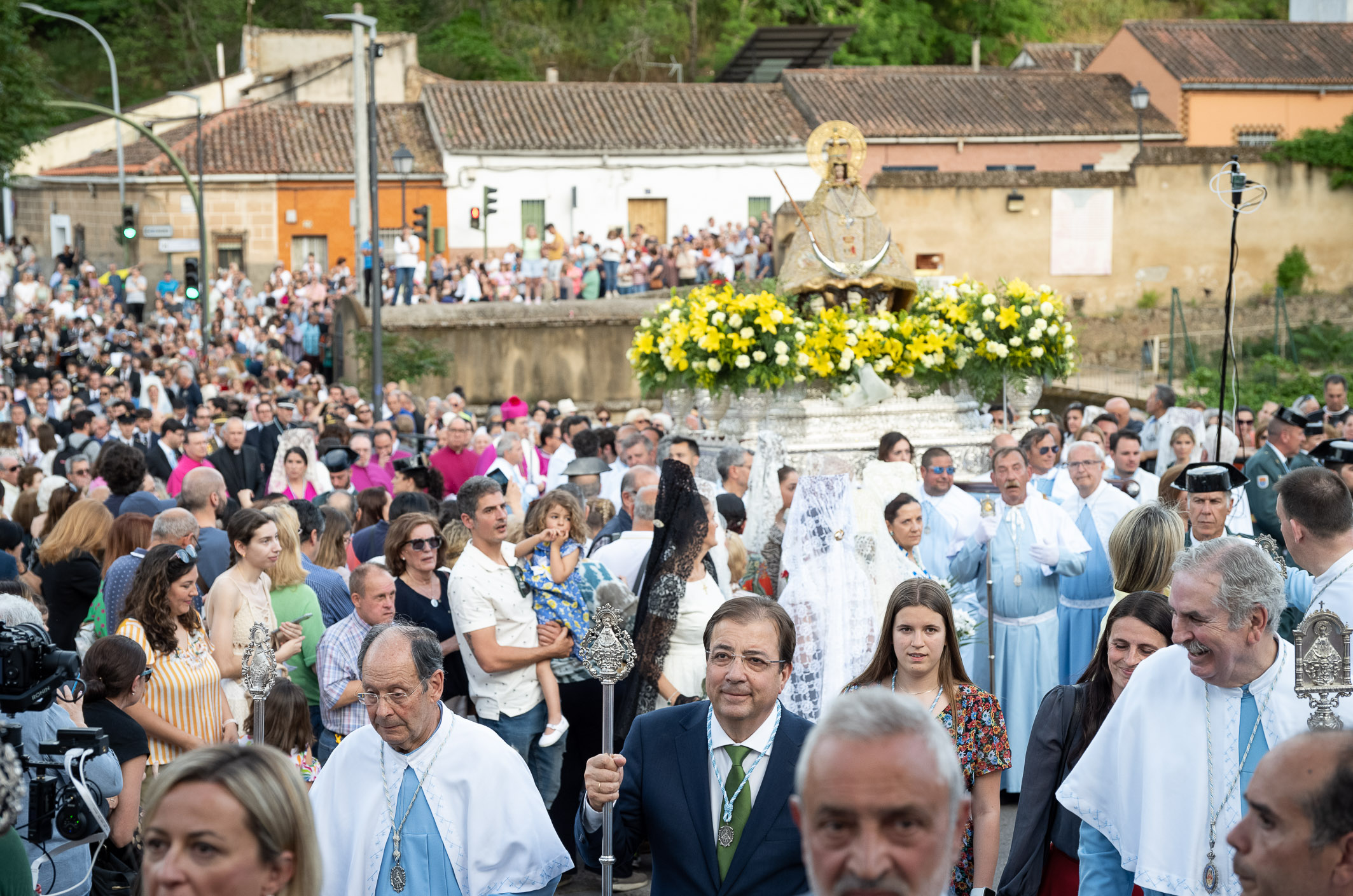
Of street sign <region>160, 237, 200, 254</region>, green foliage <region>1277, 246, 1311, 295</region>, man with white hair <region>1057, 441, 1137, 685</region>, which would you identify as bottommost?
man with white hair <region>1057, 441, 1137, 685</region>

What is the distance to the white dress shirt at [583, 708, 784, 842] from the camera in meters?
4.00

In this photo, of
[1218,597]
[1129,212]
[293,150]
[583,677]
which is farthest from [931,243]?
[1218,597]

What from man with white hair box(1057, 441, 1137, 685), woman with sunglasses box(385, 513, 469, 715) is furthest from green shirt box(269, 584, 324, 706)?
man with white hair box(1057, 441, 1137, 685)

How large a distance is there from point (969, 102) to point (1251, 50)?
7.32 meters

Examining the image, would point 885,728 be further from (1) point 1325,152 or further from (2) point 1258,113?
(2) point 1258,113

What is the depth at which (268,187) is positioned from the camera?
128 feet

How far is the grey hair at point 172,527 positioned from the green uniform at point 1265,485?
664 cm

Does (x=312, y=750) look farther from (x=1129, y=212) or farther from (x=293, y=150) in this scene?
(x=293, y=150)

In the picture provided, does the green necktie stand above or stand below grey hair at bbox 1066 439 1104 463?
below

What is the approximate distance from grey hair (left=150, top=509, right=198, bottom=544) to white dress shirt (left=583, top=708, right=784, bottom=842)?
3.98m

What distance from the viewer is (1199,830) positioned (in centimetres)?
392

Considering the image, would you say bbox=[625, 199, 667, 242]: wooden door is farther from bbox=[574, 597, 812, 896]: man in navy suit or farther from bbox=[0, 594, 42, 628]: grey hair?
bbox=[574, 597, 812, 896]: man in navy suit

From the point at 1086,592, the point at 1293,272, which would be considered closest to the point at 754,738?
the point at 1086,592

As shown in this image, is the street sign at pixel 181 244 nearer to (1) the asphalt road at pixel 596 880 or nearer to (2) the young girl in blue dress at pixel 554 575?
(2) the young girl in blue dress at pixel 554 575
